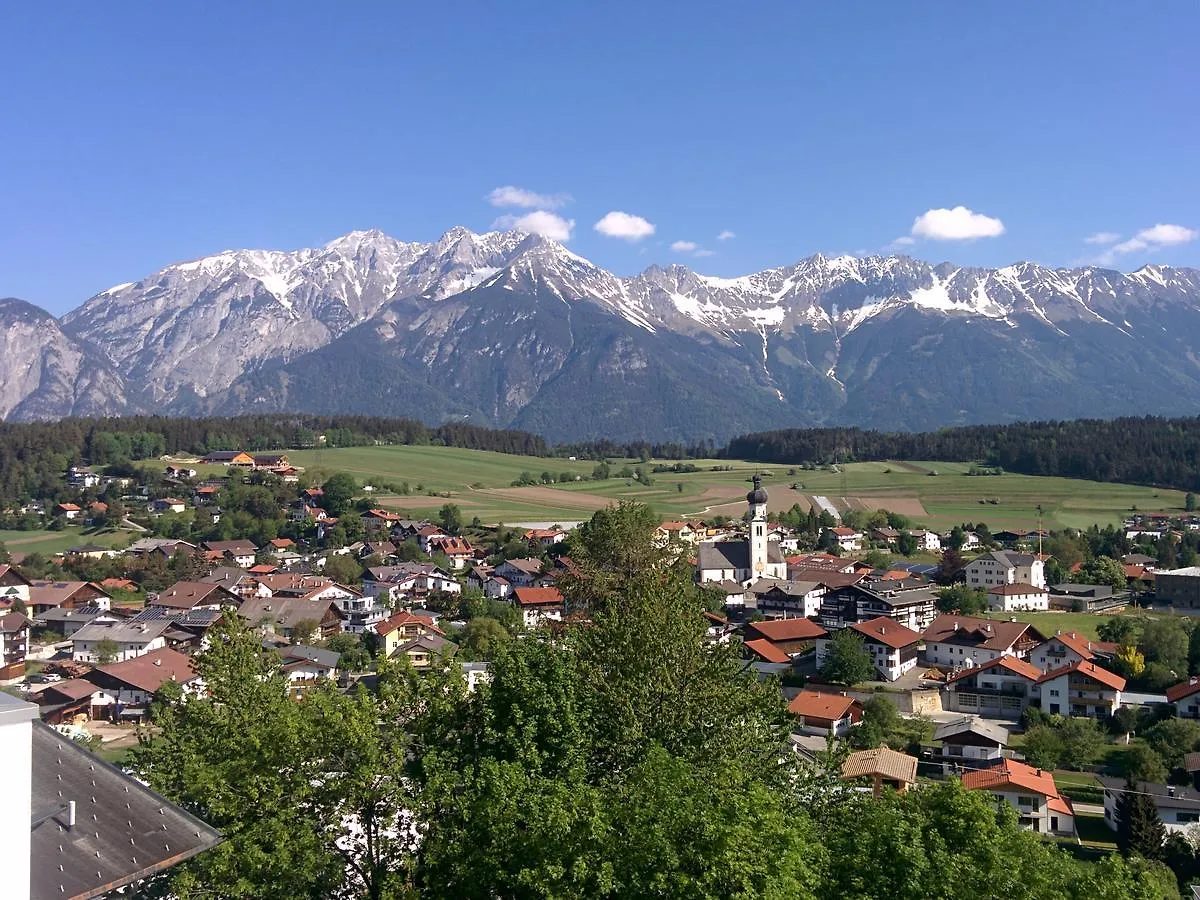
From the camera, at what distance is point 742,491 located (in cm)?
10119

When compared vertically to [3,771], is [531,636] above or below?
below

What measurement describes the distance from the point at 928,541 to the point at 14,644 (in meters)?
57.6

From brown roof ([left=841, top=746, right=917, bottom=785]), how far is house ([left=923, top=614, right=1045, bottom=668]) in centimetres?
1584

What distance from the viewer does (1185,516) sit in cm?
7656

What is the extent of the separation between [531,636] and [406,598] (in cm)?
4270

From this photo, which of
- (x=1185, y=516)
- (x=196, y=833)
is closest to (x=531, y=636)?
(x=196, y=833)

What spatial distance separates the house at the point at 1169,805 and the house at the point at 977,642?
13816mm

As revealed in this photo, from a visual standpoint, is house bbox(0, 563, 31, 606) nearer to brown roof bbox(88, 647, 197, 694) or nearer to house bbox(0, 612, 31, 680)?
house bbox(0, 612, 31, 680)

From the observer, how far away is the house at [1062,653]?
3697cm

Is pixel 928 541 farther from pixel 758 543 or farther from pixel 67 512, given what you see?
pixel 67 512

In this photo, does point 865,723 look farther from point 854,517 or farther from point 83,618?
point 854,517

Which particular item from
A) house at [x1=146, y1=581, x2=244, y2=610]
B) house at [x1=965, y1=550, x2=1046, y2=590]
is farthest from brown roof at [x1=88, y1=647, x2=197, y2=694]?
house at [x1=965, y1=550, x2=1046, y2=590]

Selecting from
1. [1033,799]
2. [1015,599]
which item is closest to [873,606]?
[1015,599]

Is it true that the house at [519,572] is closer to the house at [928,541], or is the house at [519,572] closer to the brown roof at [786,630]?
the brown roof at [786,630]
